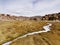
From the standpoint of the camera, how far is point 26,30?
38.5 metres

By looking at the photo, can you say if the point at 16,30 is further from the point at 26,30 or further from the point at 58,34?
the point at 58,34

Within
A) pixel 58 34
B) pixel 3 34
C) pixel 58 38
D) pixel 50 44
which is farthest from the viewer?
pixel 3 34

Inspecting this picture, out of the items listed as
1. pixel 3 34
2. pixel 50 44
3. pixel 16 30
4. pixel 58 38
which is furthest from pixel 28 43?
pixel 16 30

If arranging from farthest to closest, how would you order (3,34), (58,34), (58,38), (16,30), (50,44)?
(16,30), (3,34), (58,34), (58,38), (50,44)

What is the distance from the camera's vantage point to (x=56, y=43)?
2398 cm

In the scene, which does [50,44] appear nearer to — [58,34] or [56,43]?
[56,43]

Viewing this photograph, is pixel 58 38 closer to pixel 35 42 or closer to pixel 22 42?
pixel 35 42

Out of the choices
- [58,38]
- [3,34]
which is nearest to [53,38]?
[58,38]

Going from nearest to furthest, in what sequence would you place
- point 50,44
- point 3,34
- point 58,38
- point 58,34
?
point 50,44 < point 58,38 < point 58,34 < point 3,34

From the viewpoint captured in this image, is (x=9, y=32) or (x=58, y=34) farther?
(x=9, y=32)

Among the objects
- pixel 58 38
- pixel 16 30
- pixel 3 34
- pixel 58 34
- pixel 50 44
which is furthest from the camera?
pixel 16 30

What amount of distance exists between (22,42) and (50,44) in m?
4.33

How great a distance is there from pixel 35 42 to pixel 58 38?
4148 millimetres

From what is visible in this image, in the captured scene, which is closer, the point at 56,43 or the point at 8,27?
the point at 56,43
